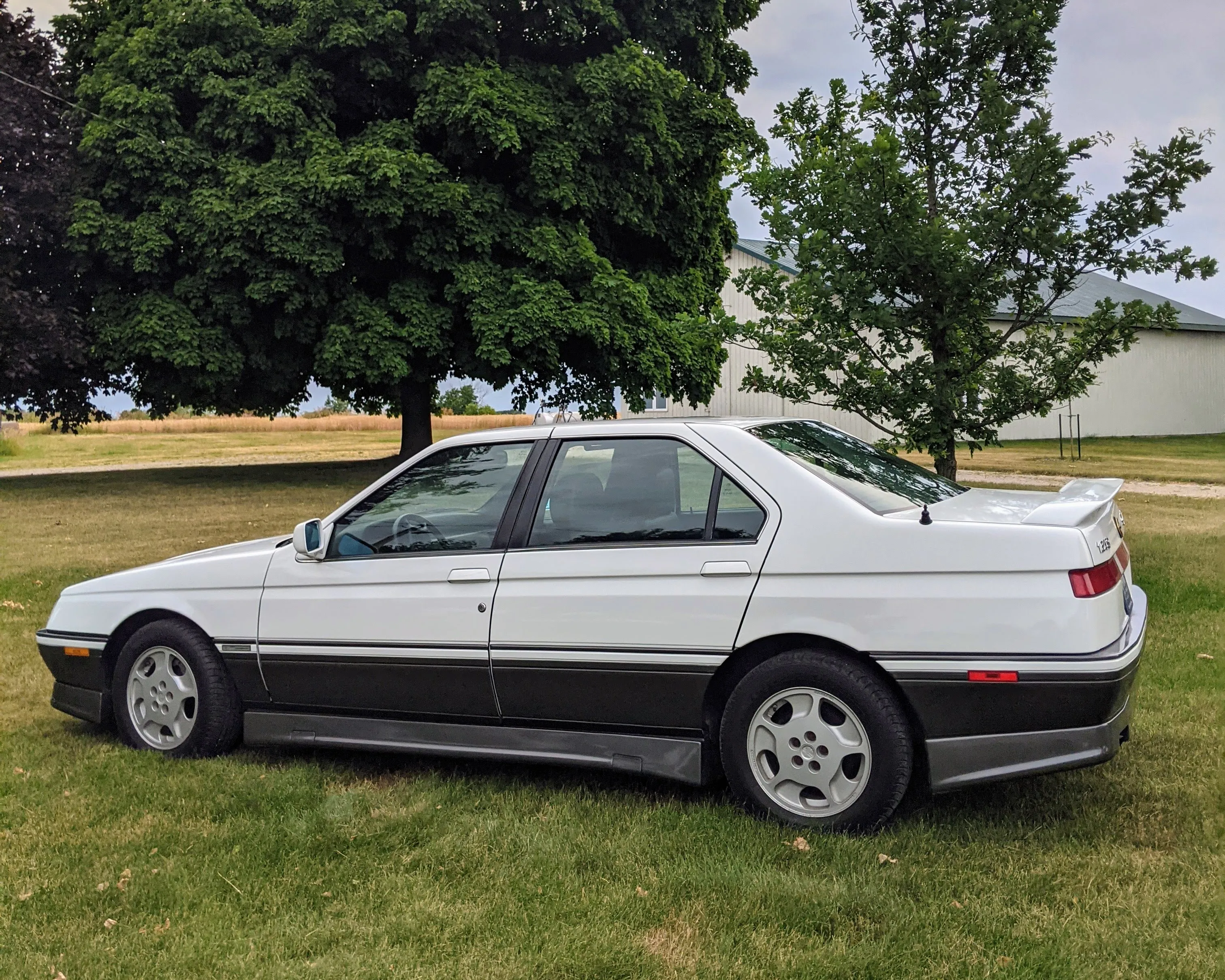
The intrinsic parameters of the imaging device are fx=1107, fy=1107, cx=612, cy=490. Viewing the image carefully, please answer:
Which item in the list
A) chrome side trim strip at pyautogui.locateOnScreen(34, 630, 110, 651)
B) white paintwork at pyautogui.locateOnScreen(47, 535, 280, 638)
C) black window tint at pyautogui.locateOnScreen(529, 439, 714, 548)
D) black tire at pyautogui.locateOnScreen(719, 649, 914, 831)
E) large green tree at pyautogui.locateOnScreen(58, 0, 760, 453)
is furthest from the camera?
large green tree at pyautogui.locateOnScreen(58, 0, 760, 453)

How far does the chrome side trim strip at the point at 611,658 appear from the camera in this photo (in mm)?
4121

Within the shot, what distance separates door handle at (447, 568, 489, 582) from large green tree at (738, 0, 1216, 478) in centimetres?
537

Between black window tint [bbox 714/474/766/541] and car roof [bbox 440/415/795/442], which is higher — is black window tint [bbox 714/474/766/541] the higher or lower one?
the lower one

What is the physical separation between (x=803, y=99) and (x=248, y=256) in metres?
13.4

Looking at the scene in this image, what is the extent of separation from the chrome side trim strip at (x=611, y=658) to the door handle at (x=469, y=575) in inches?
11.9

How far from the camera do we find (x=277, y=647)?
4934 mm

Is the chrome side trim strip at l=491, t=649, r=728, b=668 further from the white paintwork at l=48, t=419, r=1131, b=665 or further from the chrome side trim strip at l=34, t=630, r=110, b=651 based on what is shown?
the chrome side trim strip at l=34, t=630, r=110, b=651

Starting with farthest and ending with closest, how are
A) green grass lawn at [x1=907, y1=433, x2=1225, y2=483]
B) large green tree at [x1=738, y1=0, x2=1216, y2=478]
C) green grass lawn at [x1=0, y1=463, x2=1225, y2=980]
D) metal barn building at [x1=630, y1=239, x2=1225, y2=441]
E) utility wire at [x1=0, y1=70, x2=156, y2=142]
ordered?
metal barn building at [x1=630, y1=239, x2=1225, y2=441], green grass lawn at [x1=907, y1=433, x2=1225, y2=483], utility wire at [x1=0, y1=70, x2=156, y2=142], large green tree at [x1=738, y1=0, x2=1216, y2=478], green grass lawn at [x1=0, y1=463, x2=1225, y2=980]

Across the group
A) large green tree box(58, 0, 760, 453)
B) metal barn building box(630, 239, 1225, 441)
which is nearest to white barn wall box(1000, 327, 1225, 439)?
metal barn building box(630, 239, 1225, 441)

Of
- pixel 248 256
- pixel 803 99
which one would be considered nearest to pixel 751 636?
pixel 803 99

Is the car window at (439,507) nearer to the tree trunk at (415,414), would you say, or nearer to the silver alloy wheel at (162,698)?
the silver alloy wheel at (162,698)

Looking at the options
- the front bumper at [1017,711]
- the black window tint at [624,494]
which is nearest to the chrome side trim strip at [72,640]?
the black window tint at [624,494]

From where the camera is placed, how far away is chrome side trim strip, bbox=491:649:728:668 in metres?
4.12

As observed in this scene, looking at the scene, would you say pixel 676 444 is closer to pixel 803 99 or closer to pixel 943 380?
pixel 943 380
